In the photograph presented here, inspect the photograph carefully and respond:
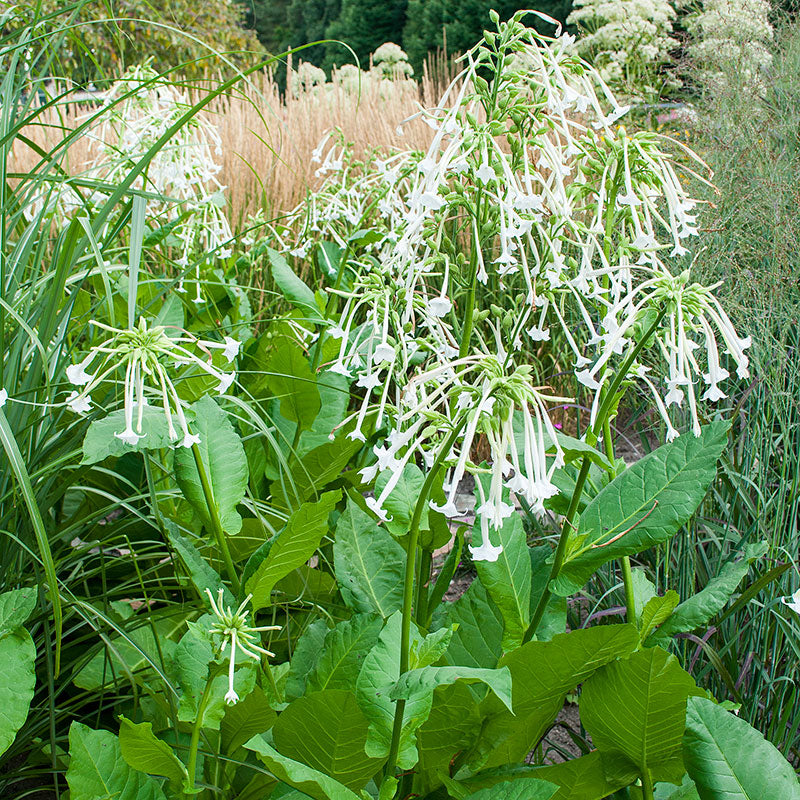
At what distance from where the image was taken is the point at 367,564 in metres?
1.42

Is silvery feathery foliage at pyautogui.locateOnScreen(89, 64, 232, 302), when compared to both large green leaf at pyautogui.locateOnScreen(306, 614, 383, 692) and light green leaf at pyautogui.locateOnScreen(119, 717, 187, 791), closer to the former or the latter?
large green leaf at pyautogui.locateOnScreen(306, 614, 383, 692)

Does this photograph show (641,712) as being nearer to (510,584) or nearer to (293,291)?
(510,584)

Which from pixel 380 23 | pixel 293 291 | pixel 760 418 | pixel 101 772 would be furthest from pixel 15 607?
pixel 380 23

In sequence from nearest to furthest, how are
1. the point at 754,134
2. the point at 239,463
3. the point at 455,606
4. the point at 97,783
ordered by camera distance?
the point at 97,783, the point at 239,463, the point at 455,606, the point at 754,134

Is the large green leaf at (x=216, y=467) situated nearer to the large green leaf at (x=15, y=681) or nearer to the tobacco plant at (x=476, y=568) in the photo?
the tobacco plant at (x=476, y=568)

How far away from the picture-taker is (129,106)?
2943 mm

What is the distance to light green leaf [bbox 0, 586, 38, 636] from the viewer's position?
1.19 meters

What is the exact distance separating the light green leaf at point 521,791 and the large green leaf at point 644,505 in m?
0.26

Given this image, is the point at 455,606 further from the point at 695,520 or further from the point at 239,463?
the point at 695,520

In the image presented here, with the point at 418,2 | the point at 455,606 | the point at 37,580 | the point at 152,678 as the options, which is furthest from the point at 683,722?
the point at 418,2

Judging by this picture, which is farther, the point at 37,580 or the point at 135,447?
the point at 37,580

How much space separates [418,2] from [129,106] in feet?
79.0

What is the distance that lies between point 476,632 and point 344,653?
0.90 ft

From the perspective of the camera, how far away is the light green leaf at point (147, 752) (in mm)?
1047
